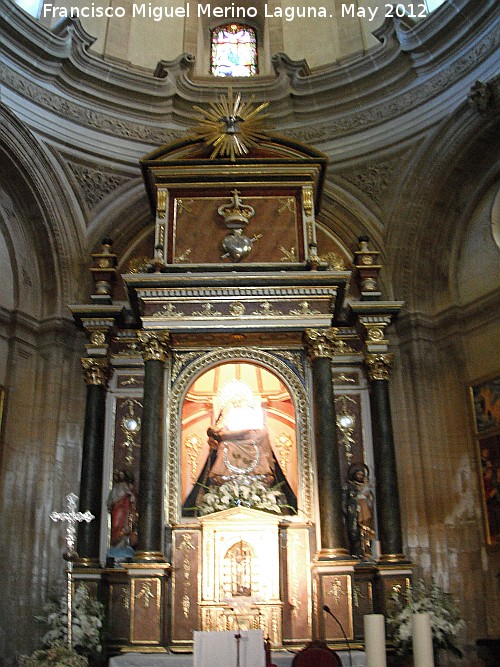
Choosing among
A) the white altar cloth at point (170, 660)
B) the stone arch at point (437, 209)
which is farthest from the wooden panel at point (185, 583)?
the stone arch at point (437, 209)

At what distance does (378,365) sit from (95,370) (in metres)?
4.68

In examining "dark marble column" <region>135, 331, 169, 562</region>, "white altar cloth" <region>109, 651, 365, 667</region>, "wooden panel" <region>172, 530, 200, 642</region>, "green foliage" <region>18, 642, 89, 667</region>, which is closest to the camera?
"green foliage" <region>18, 642, 89, 667</region>

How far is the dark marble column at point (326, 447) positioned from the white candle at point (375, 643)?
6.32 metres

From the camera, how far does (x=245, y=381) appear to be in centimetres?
1284

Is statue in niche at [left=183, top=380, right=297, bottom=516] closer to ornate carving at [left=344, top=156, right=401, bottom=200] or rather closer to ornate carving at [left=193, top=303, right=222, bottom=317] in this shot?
ornate carving at [left=193, top=303, right=222, bottom=317]

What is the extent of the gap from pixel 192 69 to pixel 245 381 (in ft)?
22.8

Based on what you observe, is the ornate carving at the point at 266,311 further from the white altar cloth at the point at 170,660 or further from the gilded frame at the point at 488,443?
the white altar cloth at the point at 170,660

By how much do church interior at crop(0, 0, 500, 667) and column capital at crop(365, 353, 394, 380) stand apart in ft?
0.12

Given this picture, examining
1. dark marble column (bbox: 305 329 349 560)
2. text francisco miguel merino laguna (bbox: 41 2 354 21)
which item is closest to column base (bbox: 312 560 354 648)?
dark marble column (bbox: 305 329 349 560)

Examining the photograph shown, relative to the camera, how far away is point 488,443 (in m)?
12.4

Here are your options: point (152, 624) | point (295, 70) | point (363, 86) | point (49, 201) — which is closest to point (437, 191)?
point (363, 86)

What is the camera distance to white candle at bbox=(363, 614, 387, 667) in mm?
4664

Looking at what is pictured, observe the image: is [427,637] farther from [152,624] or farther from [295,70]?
[295,70]

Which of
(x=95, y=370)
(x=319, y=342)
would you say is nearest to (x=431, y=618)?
(x=319, y=342)
